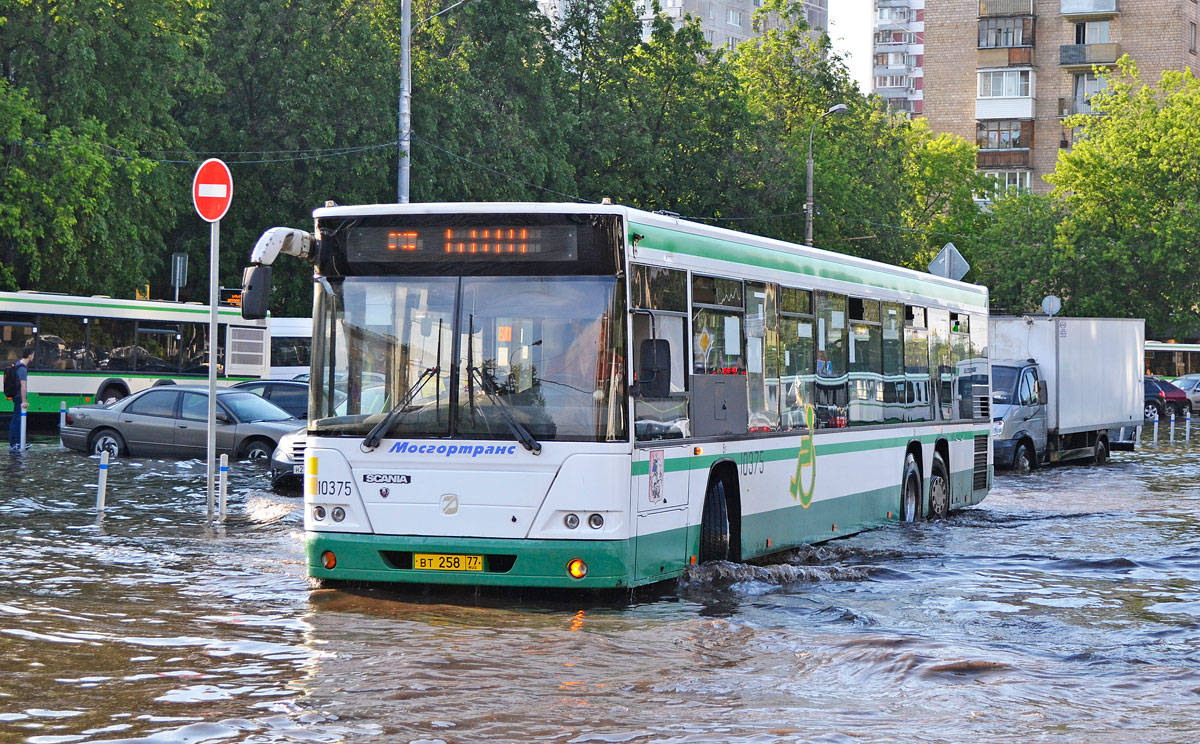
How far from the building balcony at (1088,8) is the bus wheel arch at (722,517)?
79409 millimetres

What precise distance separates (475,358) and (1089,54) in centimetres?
8195

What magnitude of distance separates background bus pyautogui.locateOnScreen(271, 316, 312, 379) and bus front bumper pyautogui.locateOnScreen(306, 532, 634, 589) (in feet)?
103

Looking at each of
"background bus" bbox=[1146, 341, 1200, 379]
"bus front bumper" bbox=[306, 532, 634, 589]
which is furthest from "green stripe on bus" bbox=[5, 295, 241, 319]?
"background bus" bbox=[1146, 341, 1200, 379]

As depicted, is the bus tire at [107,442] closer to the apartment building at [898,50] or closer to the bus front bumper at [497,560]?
the bus front bumper at [497,560]

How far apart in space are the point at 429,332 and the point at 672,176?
1829 inches

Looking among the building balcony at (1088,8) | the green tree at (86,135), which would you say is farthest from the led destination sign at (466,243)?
the building balcony at (1088,8)

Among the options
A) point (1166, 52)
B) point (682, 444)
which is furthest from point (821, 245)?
point (682, 444)

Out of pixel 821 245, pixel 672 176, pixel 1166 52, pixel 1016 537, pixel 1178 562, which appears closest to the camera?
pixel 1178 562

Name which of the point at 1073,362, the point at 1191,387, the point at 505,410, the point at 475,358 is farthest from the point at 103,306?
the point at 1191,387

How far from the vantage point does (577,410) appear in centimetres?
1096

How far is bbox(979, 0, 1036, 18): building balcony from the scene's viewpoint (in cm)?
8862

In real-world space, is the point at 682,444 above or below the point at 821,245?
below

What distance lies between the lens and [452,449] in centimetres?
1109

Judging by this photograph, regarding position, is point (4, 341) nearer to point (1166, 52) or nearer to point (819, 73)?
point (819, 73)
